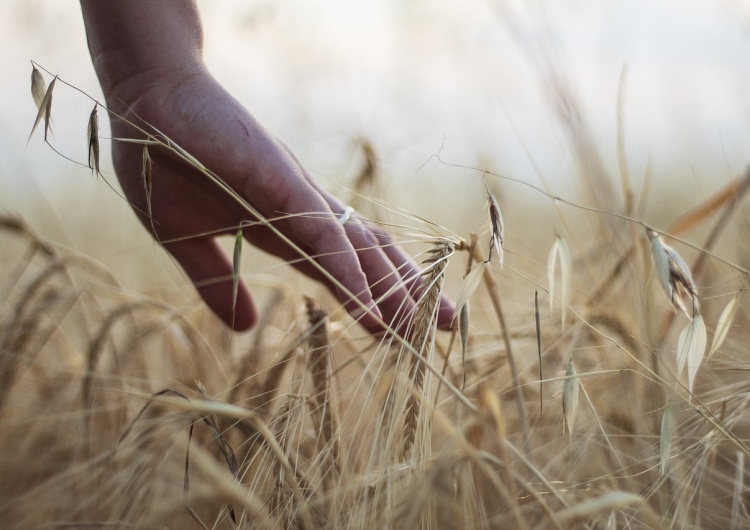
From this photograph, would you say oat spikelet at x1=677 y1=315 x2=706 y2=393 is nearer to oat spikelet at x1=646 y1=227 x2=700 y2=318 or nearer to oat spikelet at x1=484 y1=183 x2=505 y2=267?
oat spikelet at x1=646 y1=227 x2=700 y2=318

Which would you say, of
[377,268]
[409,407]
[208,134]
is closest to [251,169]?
[208,134]

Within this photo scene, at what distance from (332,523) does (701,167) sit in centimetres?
145

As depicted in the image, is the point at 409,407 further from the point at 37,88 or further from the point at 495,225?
the point at 37,88

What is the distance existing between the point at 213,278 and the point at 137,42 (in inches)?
11.1

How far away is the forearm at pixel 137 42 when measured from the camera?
0.63 metres

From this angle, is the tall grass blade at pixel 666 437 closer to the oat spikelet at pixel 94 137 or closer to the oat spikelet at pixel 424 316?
the oat spikelet at pixel 424 316

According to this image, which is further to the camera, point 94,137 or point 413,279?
point 413,279

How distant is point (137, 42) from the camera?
63 cm

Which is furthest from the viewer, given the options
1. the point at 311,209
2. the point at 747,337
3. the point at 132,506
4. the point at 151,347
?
the point at 151,347

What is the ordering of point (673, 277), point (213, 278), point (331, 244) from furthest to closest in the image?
1. point (213, 278)
2. point (331, 244)
3. point (673, 277)

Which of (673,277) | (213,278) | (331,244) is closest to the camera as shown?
(673,277)

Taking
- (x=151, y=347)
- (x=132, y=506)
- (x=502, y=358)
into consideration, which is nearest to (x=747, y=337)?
(x=502, y=358)

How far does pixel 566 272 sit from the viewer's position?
0.49 metres

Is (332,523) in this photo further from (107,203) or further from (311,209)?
(107,203)
